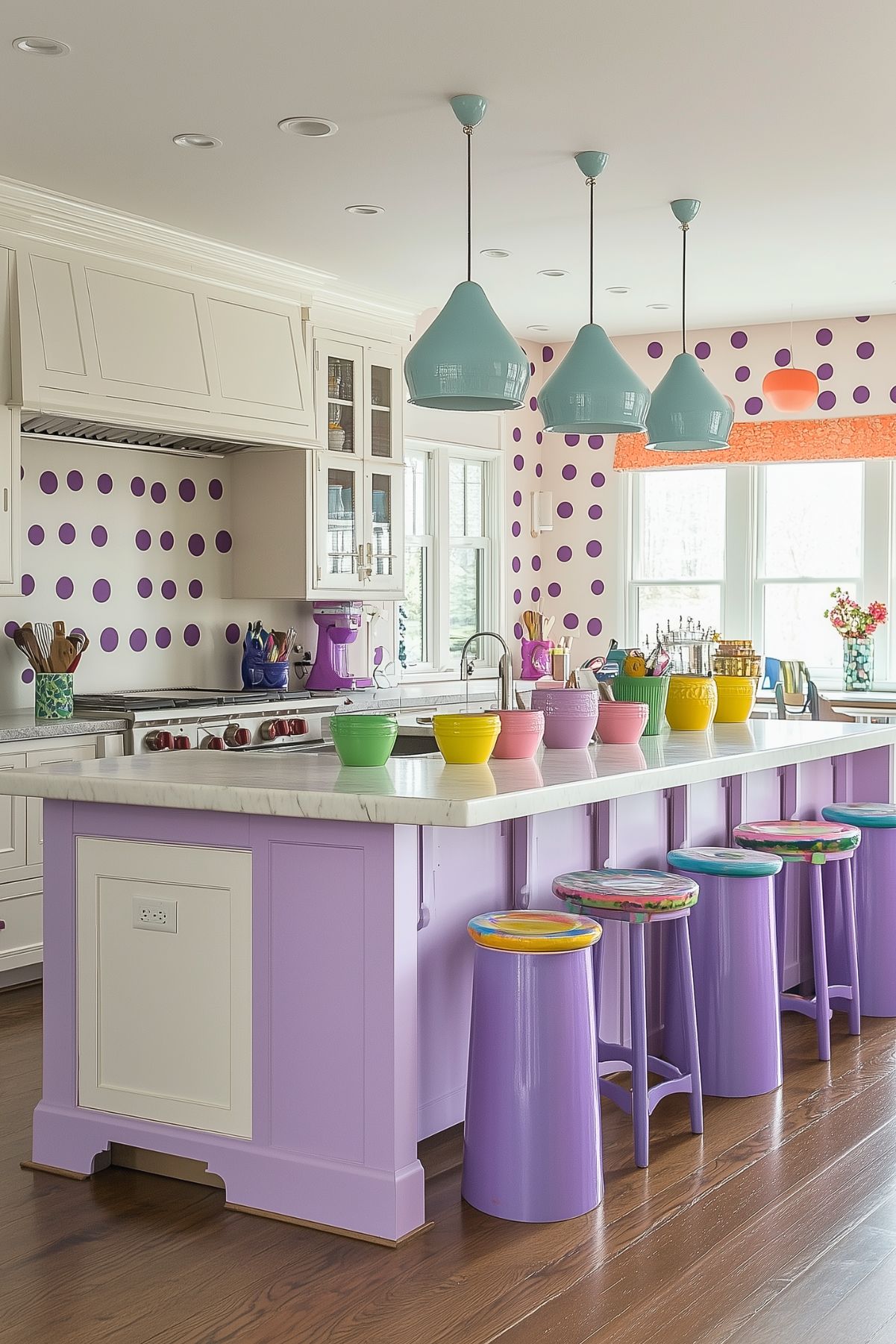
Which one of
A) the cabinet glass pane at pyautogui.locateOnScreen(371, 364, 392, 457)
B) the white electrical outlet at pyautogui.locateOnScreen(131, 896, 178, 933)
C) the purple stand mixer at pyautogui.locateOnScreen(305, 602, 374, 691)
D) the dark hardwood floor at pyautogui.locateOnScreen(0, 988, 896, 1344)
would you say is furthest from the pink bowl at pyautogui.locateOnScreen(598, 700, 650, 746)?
the cabinet glass pane at pyautogui.locateOnScreen(371, 364, 392, 457)

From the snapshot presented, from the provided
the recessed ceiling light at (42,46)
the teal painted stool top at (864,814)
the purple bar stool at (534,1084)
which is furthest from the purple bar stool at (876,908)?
the recessed ceiling light at (42,46)

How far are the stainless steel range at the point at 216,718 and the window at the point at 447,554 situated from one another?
1459 millimetres

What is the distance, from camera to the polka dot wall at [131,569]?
17.5 ft

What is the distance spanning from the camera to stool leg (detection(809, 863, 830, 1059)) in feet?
12.2

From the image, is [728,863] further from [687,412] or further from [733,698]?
[687,412]

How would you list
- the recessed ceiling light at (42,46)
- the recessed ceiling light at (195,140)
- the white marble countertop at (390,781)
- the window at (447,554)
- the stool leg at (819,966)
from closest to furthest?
the white marble countertop at (390,781) → the recessed ceiling light at (42,46) → the stool leg at (819,966) → the recessed ceiling light at (195,140) → the window at (447,554)

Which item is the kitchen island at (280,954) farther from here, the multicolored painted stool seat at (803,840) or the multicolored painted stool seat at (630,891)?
the multicolored painted stool seat at (803,840)

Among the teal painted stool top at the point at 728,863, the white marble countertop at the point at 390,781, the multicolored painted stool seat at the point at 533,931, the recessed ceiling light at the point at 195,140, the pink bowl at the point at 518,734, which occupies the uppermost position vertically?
the recessed ceiling light at the point at 195,140

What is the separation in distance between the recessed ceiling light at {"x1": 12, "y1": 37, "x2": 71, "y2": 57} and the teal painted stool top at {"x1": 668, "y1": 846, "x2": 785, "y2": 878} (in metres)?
2.56

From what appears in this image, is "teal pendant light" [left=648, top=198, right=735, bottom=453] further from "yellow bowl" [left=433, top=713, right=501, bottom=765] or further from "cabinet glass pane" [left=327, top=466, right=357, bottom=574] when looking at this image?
"cabinet glass pane" [left=327, top=466, right=357, bottom=574]

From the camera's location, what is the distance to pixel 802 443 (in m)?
7.17

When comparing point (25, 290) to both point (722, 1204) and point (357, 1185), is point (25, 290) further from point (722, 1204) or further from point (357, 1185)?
point (722, 1204)

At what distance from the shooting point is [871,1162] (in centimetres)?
299

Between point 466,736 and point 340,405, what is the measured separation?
337 cm
